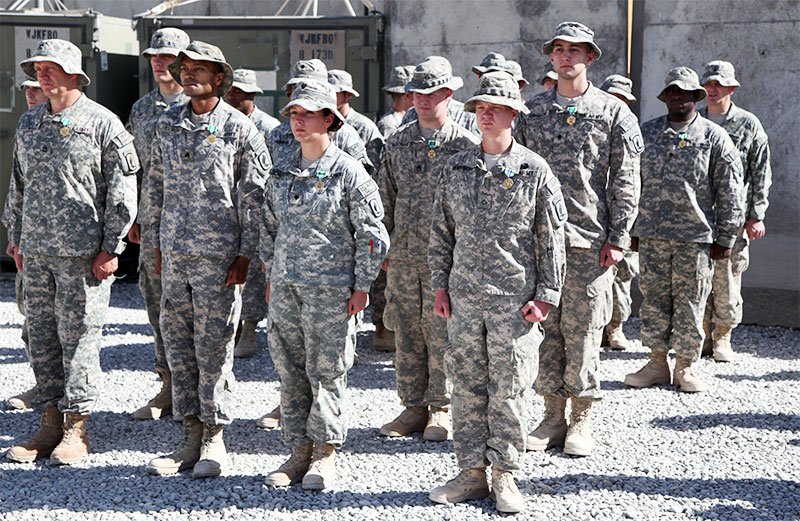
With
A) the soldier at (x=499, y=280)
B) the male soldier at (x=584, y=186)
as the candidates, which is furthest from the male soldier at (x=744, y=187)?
the soldier at (x=499, y=280)

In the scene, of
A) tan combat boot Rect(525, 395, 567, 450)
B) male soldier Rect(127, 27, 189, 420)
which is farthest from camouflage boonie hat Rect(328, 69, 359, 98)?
tan combat boot Rect(525, 395, 567, 450)

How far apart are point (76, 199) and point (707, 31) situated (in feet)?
20.5

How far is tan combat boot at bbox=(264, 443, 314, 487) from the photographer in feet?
16.3

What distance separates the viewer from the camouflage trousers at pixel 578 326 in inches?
214

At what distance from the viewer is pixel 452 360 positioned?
4758mm

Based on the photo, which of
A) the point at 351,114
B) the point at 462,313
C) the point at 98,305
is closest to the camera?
the point at 462,313

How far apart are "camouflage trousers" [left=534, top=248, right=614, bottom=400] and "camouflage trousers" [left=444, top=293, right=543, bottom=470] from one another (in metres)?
0.74

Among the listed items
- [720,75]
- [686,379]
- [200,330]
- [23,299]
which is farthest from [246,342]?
[720,75]

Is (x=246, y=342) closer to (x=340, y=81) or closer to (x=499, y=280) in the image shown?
(x=340, y=81)

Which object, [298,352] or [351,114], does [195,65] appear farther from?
[351,114]

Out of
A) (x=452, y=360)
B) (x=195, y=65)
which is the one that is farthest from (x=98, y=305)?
(x=452, y=360)

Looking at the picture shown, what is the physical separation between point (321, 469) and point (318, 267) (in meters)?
1.02

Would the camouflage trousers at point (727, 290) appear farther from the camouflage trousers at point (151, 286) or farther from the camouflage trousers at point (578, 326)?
the camouflage trousers at point (151, 286)

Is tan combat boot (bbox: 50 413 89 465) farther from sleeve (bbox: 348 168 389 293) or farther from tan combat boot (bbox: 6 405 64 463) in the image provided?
sleeve (bbox: 348 168 389 293)
